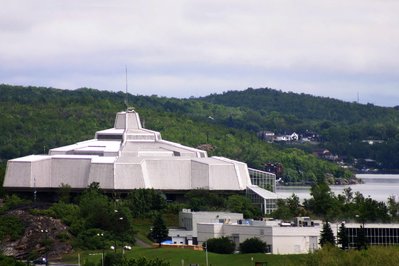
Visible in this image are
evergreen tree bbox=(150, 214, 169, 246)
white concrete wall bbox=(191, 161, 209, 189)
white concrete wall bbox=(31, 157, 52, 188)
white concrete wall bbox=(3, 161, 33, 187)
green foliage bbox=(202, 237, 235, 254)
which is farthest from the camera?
white concrete wall bbox=(191, 161, 209, 189)

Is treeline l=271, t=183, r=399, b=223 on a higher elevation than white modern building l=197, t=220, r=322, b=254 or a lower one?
higher

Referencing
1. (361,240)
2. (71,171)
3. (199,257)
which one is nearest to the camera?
(199,257)

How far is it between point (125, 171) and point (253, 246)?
2906 centimetres

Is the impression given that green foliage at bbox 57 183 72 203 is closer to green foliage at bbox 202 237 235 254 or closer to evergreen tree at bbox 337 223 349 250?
green foliage at bbox 202 237 235 254

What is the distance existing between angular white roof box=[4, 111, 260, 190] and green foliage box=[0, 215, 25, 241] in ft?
48.7

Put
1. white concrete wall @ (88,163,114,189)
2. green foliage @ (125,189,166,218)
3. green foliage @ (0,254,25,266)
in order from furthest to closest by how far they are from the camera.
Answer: white concrete wall @ (88,163,114,189)
green foliage @ (125,189,166,218)
green foliage @ (0,254,25,266)

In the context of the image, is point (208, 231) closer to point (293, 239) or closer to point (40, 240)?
point (293, 239)

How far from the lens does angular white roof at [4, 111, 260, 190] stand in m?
135

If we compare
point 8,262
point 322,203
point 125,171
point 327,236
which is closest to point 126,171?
point 125,171

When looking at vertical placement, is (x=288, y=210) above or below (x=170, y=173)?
below

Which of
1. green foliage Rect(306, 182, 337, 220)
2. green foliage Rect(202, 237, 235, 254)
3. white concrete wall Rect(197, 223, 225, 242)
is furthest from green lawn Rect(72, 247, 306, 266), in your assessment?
green foliage Rect(306, 182, 337, 220)

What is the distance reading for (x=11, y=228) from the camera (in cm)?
11856

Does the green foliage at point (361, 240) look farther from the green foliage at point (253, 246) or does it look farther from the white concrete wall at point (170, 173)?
the white concrete wall at point (170, 173)

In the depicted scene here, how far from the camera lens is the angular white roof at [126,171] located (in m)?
135
